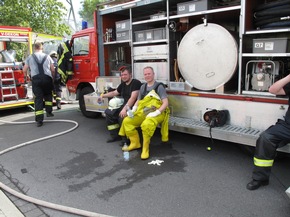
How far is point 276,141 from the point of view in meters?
3.04

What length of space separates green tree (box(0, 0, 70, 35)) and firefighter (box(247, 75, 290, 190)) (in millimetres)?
11687

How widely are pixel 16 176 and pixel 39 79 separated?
2.92 m

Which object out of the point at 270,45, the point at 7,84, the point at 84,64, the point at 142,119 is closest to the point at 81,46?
the point at 84,64

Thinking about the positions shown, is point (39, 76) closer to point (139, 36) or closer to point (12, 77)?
point (12, 77)

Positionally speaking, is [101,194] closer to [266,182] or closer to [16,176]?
[16,176]

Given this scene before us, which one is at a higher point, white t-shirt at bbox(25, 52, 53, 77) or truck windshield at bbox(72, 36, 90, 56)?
truck windshield at bbox(72, 36, 90, 56)

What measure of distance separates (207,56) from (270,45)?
0.88 m

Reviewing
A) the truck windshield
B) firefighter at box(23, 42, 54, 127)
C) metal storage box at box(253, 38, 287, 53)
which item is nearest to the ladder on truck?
firefighter at box(23, 42, 54, 127)

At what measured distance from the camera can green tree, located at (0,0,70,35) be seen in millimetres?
11953

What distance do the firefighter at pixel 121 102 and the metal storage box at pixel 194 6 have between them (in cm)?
134

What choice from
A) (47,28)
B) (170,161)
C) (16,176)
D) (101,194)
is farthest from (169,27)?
(47,28)

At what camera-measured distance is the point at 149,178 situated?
11.6 ft

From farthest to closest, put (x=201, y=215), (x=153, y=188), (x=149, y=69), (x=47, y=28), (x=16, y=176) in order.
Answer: (x=47, y=28) < (x=149, y=69) < (x=16, y=176) < (x=153, y=188) < (x=201, y=215)

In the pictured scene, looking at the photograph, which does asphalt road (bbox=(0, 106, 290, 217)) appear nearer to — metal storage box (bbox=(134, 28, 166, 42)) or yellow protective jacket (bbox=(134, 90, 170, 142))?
yellow protective jacket (bbox=(134, 90, 170, 142))
